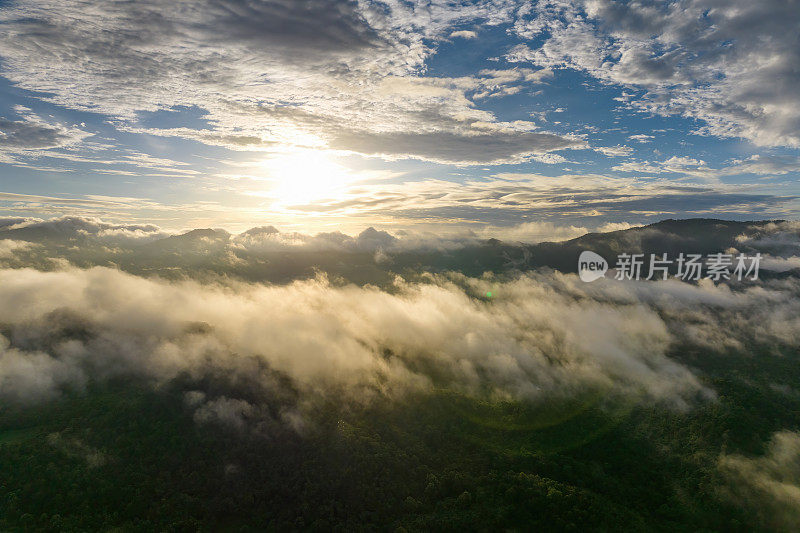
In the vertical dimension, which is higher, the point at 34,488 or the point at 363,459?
the point at 34,488

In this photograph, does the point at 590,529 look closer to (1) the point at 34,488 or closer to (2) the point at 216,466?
(2) the point at 216,466

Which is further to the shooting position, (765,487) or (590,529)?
(765,487)

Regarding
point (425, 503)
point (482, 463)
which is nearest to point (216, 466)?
point (425, 503)

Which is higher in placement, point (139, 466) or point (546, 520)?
point (139, 466)

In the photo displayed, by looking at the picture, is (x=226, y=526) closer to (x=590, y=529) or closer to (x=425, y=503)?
(x=425, y=503)

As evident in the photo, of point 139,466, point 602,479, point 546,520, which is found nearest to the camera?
point 546,520

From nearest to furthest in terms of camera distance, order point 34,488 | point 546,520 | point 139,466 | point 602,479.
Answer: point 34,488 → point 546,520 → point 139,466 → point 602,479

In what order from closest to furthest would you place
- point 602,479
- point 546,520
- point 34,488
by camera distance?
point 34,488
point 546,520
point 602,479

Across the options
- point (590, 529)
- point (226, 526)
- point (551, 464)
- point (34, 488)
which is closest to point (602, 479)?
point (551, 464)

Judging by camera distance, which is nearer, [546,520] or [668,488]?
[546,520]
